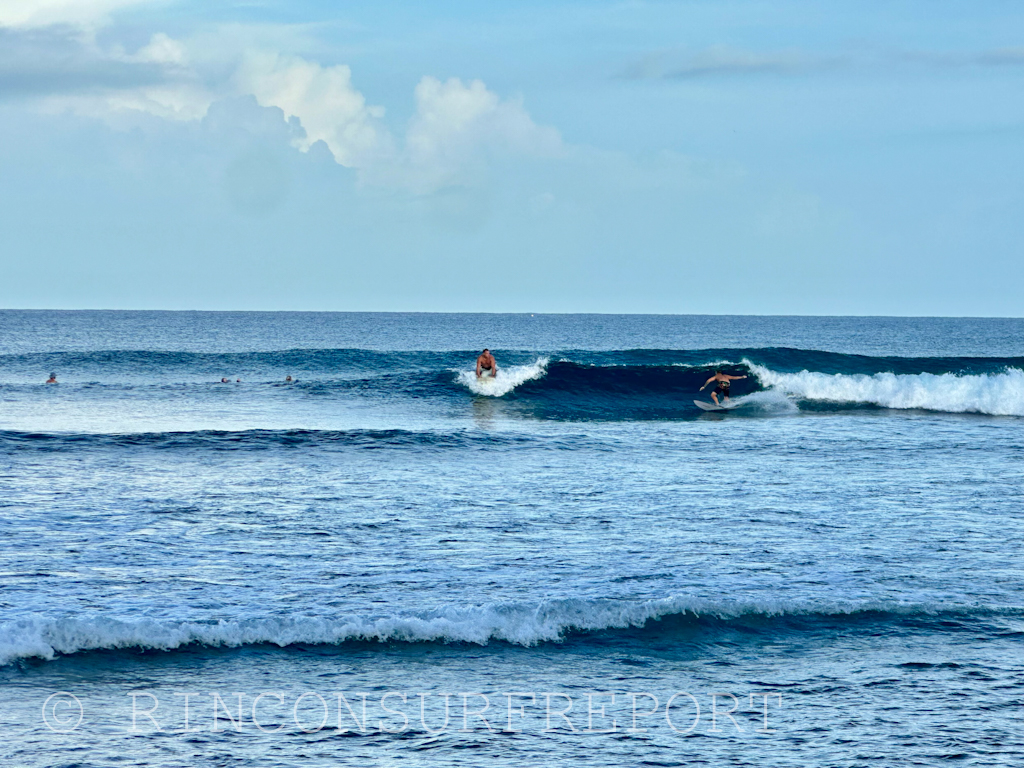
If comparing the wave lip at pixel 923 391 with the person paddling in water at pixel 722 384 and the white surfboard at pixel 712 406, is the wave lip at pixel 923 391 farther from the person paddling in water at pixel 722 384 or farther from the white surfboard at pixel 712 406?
the person paddling in water at pixel 722 384

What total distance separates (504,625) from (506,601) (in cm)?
51

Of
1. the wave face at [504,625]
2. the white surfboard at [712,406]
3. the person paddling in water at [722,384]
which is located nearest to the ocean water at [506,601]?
the wave face at [504,625]

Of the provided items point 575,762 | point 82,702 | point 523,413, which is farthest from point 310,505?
point 523,413

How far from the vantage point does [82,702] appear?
7246 mm

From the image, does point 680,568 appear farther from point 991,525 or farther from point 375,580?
point 991,525

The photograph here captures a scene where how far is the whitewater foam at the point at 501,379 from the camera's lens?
109 feet

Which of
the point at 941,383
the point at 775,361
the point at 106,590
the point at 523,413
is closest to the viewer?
the point at 106,590

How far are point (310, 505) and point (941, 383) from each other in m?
24.6

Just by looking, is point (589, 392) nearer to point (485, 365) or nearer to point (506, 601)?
point (485, 365)

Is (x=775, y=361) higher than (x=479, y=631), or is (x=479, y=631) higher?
(x=775, y=361)

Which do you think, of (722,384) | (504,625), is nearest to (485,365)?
(722,384)

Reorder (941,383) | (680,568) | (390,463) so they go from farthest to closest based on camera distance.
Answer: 1. (941,383)
2. (390,463)
3. (680,568)

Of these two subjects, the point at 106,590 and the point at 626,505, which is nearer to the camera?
the point at 106,590

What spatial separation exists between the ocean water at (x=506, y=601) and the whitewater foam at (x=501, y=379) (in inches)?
453
